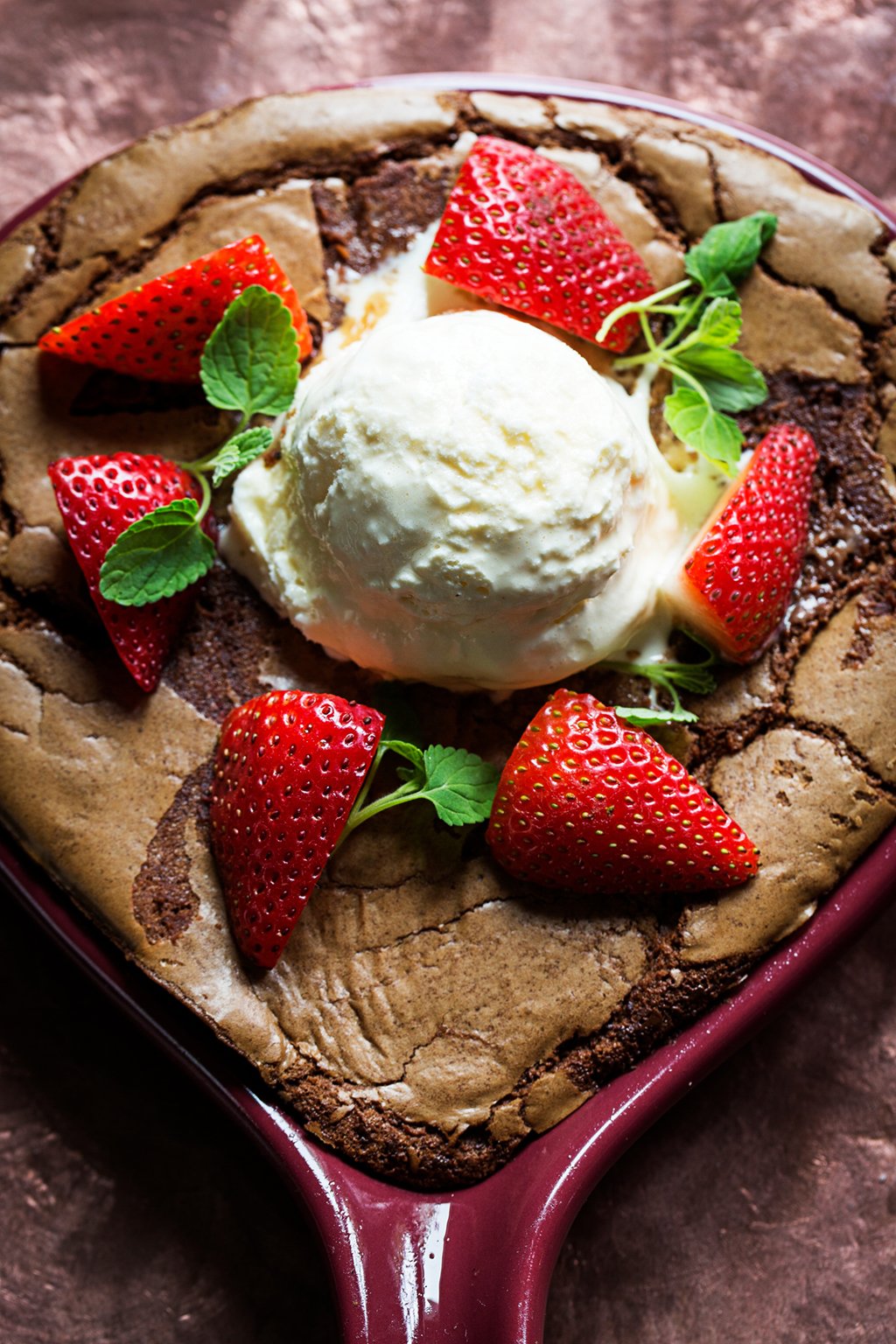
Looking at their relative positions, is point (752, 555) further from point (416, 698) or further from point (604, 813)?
point (416, 698)

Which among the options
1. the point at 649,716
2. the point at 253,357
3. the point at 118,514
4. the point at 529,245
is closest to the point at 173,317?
the point at 253,357

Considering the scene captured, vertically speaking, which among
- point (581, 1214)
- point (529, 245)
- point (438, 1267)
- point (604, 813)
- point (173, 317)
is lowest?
point (581, 1214)

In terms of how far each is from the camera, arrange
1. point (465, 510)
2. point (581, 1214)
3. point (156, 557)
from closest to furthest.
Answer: point (465, 510) < point (156, 557) < point (581, 1214)

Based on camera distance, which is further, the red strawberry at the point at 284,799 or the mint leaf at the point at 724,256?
the mint leaf at the point at 724,256

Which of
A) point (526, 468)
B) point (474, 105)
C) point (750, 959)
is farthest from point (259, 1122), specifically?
point (474, 105)

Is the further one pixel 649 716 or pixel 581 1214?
pixel 581 1214

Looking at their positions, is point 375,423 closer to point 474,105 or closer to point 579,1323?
point 474,105

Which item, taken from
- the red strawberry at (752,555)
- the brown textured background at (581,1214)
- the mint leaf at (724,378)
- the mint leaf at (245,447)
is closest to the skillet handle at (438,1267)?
the brown textured background at (581,1214)

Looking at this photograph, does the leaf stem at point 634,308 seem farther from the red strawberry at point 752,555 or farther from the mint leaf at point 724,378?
the red strawberry at point 752,555
